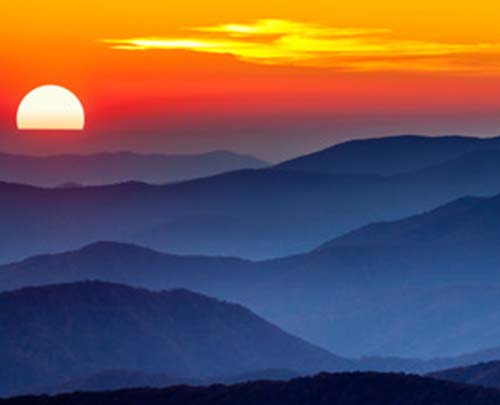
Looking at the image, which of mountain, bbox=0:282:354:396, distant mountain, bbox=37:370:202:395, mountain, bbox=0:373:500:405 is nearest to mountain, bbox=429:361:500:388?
mountain, bbox=0:373:500:405

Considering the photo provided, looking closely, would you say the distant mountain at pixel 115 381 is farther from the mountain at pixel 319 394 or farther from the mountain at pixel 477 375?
the mountain at pixel 319 394

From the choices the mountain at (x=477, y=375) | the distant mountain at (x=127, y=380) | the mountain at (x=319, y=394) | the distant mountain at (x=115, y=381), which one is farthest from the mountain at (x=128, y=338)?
the mountain at (x=319, y=394)

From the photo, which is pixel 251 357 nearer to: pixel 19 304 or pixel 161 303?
pixel 161 303

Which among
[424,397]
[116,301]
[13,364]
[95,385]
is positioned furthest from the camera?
[116,301]

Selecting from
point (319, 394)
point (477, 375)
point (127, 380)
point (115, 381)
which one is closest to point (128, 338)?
point (127, 380)

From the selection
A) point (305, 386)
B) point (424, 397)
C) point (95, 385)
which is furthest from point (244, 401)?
point (95, 385)

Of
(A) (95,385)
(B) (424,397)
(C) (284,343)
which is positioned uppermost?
(C) (284,343)
